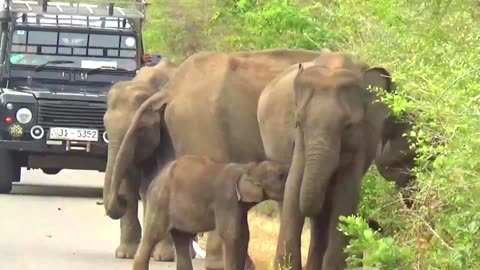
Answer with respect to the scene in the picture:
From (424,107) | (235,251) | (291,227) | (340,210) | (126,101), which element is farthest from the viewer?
(126,101)

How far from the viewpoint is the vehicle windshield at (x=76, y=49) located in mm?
22891

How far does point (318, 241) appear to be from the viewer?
11609 millimetres

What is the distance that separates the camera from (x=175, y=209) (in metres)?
12.2

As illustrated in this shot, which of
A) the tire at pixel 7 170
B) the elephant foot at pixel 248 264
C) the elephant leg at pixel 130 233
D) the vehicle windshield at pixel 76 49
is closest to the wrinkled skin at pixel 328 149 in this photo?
the elephant foot at pixel 248 264

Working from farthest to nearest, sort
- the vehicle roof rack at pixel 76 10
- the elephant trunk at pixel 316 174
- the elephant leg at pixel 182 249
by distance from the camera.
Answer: the vehicle roof rack at pixel 76 10
the elephant leg at pixel 182 249
the elephant trunk at pixel 316 174

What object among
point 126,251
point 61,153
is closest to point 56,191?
point 61,153

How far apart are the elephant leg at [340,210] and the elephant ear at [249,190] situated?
68 centimetres

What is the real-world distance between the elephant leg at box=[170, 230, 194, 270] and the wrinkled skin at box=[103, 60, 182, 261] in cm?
185

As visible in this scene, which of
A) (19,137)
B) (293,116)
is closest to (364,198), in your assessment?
(293,116)

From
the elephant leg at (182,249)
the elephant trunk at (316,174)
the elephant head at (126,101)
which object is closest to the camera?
the elephant trunk at (316,174)

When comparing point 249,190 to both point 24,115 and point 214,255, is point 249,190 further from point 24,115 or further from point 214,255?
point 24,115

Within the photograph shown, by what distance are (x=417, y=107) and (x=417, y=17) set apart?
367cm

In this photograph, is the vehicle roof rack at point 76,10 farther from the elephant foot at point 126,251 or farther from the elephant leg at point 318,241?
the elephant leg at point 318,241

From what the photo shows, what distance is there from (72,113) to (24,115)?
0.69 m
